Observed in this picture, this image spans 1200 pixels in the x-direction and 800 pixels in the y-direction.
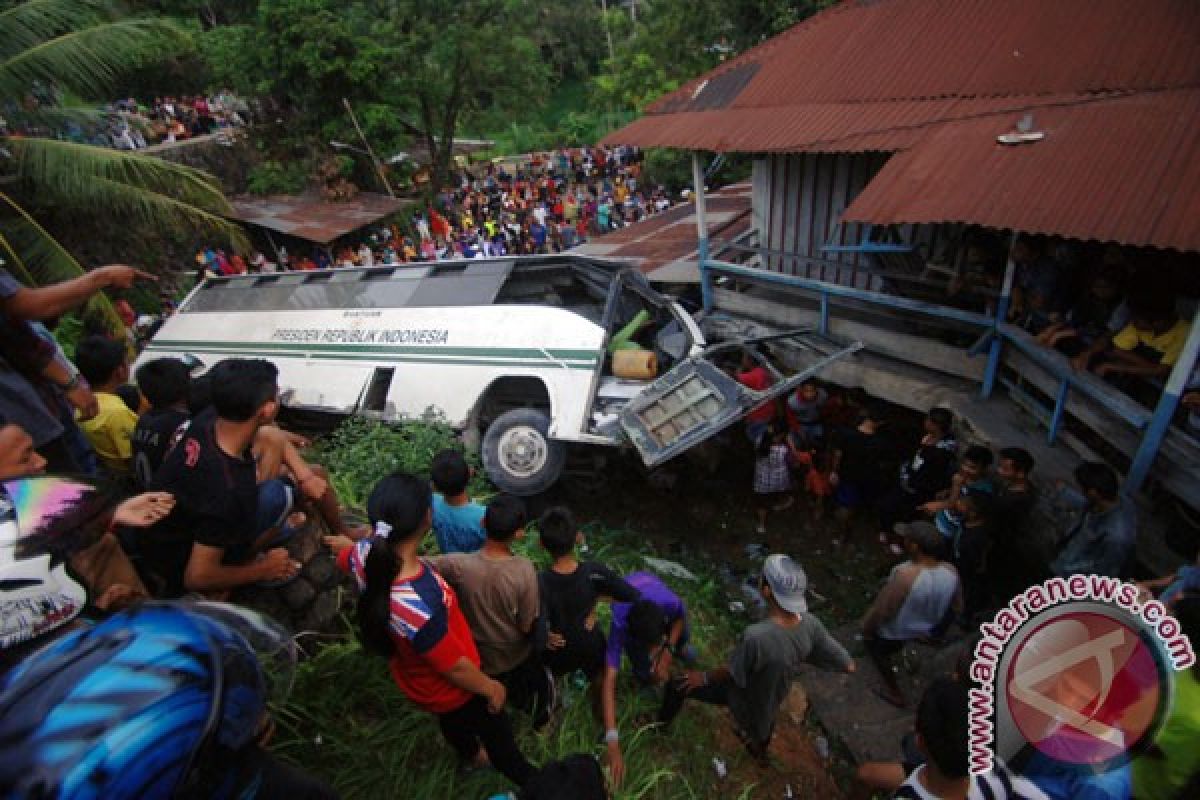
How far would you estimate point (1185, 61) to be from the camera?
3809 mm

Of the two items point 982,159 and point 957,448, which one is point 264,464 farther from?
point 957,448

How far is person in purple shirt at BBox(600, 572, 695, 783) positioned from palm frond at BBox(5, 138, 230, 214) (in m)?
9.00

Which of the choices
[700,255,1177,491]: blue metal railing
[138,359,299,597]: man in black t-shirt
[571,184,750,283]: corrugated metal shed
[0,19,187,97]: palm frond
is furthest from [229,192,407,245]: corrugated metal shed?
[138,359,299,597]: man in black t-shirt

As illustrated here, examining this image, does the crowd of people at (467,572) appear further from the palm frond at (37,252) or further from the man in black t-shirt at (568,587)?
the palm frond at (37,252)

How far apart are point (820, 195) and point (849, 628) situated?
183 inches

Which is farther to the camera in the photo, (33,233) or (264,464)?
(33,233)

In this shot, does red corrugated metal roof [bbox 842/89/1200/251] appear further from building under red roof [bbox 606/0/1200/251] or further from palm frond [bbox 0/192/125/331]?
palm frond [bbox 0/192/125/331]

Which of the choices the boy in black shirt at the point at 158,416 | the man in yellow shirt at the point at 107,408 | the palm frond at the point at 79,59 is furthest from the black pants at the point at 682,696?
the palm frond at the point at 79,59

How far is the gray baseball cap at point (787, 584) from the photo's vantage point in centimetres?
273

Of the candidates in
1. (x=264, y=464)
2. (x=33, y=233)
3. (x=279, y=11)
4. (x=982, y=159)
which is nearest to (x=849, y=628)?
(x=982, y=159)

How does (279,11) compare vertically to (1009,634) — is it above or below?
above

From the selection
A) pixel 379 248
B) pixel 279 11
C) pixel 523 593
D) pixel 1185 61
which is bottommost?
pixel 379 248

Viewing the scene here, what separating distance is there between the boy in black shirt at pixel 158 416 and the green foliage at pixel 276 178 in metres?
16.5

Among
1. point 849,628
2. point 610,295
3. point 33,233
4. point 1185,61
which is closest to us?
point 1185,61
